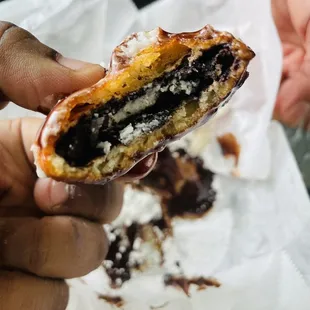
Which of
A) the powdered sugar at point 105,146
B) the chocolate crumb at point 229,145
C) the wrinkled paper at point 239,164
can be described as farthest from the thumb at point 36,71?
the chocolate crumb at point 229,145

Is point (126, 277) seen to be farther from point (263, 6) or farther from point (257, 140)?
point (263, 6)

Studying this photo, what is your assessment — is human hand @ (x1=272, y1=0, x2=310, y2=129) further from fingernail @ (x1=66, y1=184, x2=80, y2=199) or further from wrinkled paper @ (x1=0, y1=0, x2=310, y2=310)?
fingernail @ (x1=66, y1=184, x2=80, y2=199)

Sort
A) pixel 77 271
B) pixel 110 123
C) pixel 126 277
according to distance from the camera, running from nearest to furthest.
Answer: pixel 110 123 < pixel 77 271 < pixel 126 277

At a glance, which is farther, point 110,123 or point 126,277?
point 126,277

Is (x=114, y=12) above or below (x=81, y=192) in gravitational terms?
above

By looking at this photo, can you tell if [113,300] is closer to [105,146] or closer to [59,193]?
[59,193]

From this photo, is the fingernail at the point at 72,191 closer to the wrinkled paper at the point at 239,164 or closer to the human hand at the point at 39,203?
the human hand at the point at 39,203

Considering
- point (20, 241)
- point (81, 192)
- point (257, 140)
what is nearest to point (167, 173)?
point (257, 140)
